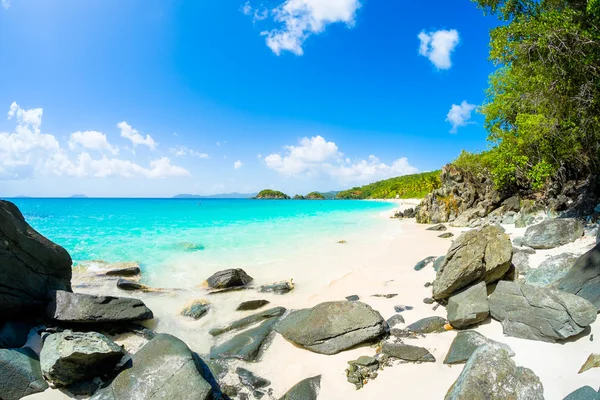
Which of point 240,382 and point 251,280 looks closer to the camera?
point 240,382

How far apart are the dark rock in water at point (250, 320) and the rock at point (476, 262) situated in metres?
4.61

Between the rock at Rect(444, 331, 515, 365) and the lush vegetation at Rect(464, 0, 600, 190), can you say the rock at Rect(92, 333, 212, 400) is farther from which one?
the lush vegetation at Rect(464, 0, 600, 190)

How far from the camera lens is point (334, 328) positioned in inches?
257

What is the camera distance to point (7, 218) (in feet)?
23.2

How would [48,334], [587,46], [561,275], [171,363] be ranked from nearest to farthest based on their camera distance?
[171,363]
[48,334]
[561,275]
[587,46]

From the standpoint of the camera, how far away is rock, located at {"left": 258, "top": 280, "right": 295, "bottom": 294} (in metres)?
11.0

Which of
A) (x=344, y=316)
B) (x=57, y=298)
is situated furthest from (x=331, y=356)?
(x=57, y=298)

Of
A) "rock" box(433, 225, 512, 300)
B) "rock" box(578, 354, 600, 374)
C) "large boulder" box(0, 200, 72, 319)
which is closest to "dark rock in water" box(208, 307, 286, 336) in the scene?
"large boulder" box(0, 200, 72, 319)

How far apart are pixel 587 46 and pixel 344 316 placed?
1064 cm

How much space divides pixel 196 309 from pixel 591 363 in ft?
30.1

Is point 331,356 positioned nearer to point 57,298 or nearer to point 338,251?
point 57,298

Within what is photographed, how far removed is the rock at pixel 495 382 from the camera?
3.82m

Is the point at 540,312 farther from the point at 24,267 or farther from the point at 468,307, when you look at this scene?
the point at 24,267

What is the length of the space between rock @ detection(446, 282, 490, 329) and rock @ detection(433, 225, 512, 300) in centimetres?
34
